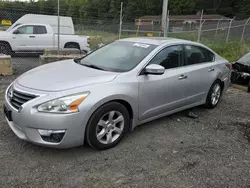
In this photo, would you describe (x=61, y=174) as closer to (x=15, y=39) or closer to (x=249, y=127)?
(x=249, y=127)

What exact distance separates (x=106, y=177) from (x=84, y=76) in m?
1.37

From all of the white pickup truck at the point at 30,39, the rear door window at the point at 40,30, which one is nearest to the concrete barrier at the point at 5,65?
the white pickup truck at the point at 30,39

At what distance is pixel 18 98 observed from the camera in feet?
10.1

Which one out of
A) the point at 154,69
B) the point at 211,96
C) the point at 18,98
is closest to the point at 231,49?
the point at 211,96

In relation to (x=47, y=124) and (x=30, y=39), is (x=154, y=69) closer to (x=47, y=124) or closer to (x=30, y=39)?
(x=47, y=124)

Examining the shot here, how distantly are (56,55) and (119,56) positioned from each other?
4.12 m

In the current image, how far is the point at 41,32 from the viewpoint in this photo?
11.2m

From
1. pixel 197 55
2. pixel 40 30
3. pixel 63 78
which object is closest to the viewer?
pixel 63 78

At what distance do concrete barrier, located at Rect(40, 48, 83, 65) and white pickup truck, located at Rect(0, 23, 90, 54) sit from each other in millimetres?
3382

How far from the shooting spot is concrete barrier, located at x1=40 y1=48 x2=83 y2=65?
7202mm

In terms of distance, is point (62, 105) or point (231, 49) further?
point (231, 49)

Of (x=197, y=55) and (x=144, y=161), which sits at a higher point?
(x=197, y=55)

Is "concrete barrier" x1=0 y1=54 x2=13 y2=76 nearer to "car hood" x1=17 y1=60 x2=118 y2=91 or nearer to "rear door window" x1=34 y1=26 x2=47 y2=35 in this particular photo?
"car hood" x1=17 y1=60 x2=118 y2=91

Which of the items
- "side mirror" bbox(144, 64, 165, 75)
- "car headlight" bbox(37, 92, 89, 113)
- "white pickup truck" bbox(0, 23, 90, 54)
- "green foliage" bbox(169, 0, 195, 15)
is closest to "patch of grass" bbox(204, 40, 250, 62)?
"white pickup truck" bbox(0, 23, 90, 54)
